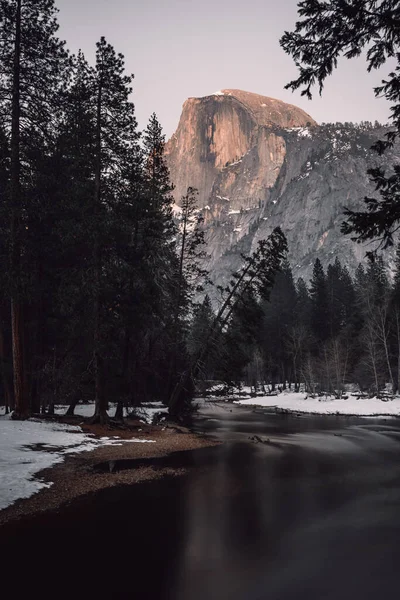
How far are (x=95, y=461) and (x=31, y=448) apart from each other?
77.4 inches

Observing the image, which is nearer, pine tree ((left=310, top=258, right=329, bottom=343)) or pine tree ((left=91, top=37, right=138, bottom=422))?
pine tree ((left=91, top=37, right=138, bottom=422))

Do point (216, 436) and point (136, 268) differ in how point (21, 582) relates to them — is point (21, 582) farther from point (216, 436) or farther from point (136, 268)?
point (216, 436)

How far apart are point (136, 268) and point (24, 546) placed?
1420 cm

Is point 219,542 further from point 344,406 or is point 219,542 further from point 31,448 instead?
point 344,406

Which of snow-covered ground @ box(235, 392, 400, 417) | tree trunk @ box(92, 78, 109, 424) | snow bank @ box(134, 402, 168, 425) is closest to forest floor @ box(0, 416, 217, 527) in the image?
tree trunk @ box(92, 78, 109, 424)

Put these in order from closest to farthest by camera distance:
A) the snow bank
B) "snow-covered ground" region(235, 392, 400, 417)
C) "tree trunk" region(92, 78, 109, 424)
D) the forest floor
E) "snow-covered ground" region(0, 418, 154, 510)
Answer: the forest floor < "snow-covered ground" region(0, 418, 154, 510) < "tree trunk" region(92, 78, 109, 424) < the snow bank < "snow-covered ground" region(235, 392, 400, 417)

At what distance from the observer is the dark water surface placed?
203 inches

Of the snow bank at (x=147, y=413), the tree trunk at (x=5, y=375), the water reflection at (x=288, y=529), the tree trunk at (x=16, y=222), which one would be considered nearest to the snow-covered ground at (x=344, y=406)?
the snow bank at (x=147, y=413)

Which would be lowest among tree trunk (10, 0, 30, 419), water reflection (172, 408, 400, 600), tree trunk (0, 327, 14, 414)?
water reflection (172, 408, 400, 600)

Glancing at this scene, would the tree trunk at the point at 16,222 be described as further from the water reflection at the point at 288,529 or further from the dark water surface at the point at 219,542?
the water reflection at the point at 288,529

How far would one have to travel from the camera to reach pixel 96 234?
1698 cm

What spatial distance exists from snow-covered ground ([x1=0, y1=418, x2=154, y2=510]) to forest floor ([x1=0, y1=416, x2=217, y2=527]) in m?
0.07

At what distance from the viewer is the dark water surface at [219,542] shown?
516 cm

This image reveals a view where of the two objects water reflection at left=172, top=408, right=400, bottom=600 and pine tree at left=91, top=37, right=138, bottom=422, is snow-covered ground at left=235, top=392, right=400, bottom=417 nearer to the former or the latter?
water reflection at left=172, top=408, right=400, bottom=600
